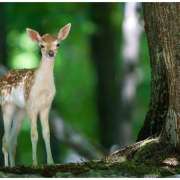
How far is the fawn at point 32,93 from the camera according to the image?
301 inches

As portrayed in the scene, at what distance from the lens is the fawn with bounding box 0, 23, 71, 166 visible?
766cm

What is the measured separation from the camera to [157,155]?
8.44 meters

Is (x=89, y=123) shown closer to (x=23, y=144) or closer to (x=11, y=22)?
(x=23, y=144)

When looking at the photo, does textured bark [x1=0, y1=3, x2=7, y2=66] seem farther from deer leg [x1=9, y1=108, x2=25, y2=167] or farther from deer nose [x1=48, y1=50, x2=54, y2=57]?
deer nose [x1=48, y1=50, x2=54, y2=57]

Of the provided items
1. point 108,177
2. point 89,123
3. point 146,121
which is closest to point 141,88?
point 89,123

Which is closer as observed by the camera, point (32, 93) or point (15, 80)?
point (32, 93)

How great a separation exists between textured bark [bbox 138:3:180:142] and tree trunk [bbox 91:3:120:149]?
10.4 m

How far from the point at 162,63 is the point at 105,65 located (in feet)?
36.4

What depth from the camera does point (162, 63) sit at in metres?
9.03

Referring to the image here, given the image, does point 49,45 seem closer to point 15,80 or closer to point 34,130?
point 15,80

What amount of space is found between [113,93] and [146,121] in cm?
1076

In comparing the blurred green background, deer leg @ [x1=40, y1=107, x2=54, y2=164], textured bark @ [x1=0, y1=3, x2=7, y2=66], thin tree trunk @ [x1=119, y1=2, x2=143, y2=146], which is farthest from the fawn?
thin tree trunk @ [x1=119, y1=2, x2=143, y2=146]

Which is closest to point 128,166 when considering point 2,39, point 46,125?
point 46,125

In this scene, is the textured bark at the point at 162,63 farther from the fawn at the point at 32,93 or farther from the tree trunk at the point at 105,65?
the tree trunk at the point at 105,65
